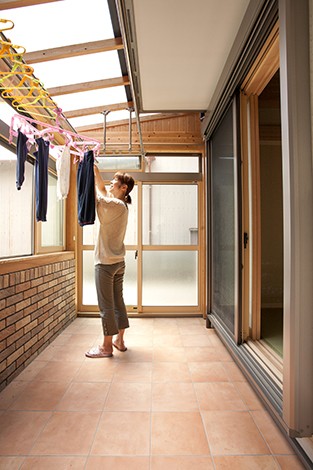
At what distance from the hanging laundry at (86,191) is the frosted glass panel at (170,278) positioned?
1623mm

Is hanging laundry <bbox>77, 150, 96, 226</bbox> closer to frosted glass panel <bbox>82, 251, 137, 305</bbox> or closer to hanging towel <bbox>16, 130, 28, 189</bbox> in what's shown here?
hanging towel <bbox>16, 130, 28, 189</bbox>

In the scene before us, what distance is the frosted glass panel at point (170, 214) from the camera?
161 inches

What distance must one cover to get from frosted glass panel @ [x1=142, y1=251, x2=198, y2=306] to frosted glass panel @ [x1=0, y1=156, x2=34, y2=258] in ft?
5.43

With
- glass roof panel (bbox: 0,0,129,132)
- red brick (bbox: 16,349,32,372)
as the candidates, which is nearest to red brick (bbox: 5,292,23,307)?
red brick (bbox: 16,349,32,372)

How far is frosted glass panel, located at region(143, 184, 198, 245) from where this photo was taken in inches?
161

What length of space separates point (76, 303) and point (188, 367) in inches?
83.1

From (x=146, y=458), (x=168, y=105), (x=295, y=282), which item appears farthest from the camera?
(x=168, y=105)

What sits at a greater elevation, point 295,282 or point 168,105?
point 168,105

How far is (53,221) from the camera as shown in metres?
3.71

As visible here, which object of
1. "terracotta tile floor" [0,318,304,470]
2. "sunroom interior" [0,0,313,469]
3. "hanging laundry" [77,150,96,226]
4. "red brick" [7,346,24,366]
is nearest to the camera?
"terracotta tile floor" [0,318,304,470]

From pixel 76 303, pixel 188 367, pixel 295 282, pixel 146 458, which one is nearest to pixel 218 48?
pixel 295 282

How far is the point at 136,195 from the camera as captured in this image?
4.16 metres

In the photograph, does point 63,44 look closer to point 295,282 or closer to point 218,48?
point 218,48

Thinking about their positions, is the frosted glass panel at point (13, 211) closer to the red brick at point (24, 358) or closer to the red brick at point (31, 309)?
the red brick at point (31, 309)
